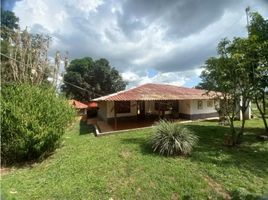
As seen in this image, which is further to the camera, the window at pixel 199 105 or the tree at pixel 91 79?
the tree at pixel 91 79

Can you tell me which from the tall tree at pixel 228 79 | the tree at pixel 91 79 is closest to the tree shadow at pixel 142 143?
the tall tree at pixel 228 79

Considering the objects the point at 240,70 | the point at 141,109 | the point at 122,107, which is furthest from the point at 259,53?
the point at 141,109

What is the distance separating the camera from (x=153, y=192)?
21.4 ft

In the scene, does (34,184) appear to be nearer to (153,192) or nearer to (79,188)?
(79,188)

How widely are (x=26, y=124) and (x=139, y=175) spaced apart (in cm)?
526

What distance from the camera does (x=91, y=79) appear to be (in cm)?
3834

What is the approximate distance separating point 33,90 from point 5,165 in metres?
3.60

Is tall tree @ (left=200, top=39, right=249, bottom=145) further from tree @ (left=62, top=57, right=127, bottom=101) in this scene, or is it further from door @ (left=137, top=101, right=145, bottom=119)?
tree @ (left=62, top=57, right=127, bottom=101)

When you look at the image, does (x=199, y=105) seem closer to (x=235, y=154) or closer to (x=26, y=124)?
(x=235, y=154)

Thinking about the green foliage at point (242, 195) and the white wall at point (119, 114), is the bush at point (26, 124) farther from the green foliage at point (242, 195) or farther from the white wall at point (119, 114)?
the white wall at point (119, 114)

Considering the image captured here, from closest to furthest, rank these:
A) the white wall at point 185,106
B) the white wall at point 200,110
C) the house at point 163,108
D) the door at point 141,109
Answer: the house at point 163,108 < the white wall at point 185,106 < the white wall at point 200,110 < the door at point 141,109

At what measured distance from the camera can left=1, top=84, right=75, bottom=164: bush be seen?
9055 millimetres

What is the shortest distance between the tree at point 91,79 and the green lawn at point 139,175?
27.8 metres

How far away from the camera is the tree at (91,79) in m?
37.8
